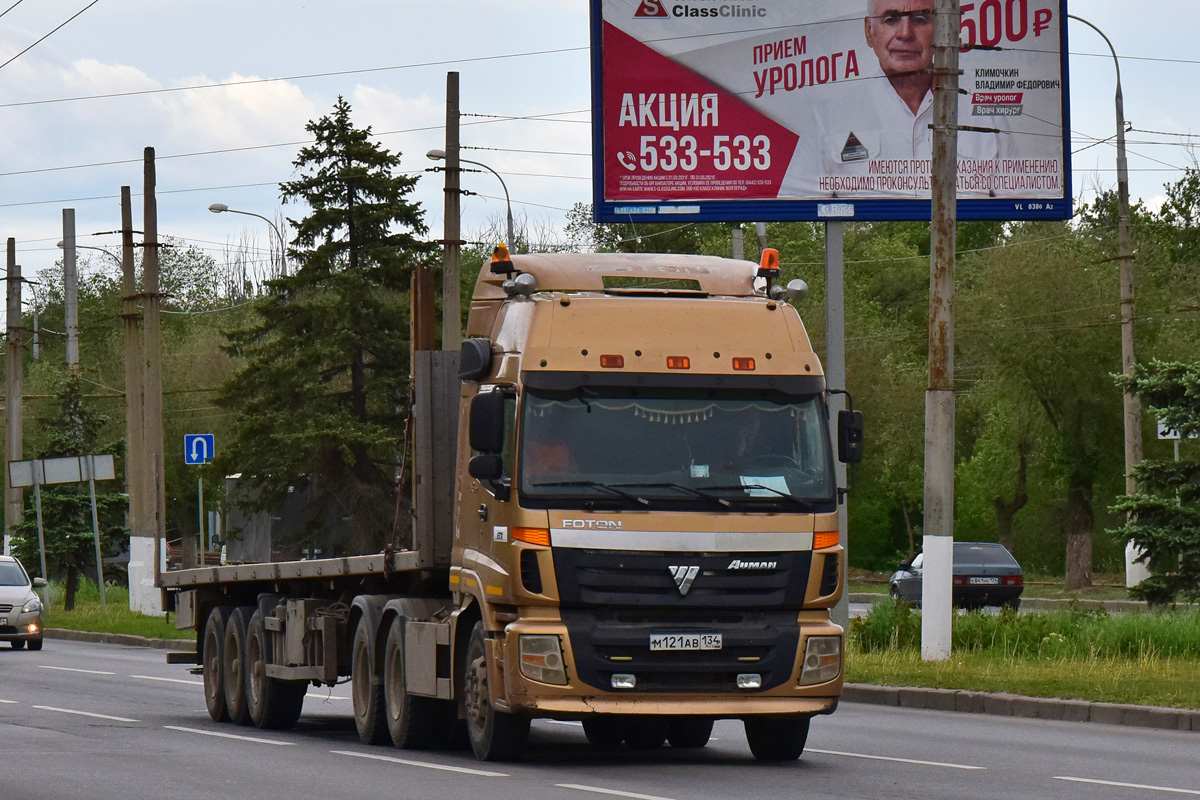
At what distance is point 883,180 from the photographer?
83.6 feet

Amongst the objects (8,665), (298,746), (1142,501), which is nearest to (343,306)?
(8,665)

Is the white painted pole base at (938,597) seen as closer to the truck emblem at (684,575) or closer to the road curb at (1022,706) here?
the road curb at (1022,706)

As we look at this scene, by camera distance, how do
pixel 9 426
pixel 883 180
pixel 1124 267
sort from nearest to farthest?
pixel 883 180 → pixel 1124 267 → pixel 9 426

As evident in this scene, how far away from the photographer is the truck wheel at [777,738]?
44.0 feet

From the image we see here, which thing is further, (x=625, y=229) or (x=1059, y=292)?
(x=625, y=229)

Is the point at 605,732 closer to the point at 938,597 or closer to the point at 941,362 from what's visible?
the point at 938,597

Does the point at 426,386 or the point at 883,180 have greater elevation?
the point at 883,180

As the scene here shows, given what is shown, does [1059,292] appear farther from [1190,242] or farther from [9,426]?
[9,426]

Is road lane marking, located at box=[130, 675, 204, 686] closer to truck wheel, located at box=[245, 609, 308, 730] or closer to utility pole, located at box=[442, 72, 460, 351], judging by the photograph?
truck wheel, located at box=[245, 609, 308, 730]

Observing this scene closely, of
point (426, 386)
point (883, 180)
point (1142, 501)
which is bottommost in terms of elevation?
point (1142, 501)

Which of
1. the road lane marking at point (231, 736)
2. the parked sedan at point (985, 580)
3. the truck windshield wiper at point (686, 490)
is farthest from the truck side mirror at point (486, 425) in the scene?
the parked sedan at point (985, 580)

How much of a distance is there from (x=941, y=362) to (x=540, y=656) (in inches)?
413

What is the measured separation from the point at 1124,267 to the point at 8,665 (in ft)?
76.3

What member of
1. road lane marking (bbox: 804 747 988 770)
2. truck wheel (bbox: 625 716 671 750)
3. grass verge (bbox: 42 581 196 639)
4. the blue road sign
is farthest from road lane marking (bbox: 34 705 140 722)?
the blue road sign
